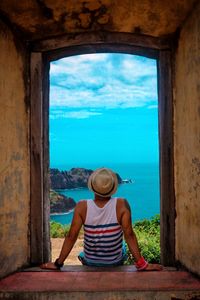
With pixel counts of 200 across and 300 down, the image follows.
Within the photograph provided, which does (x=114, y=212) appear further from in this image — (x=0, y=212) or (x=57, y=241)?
(x=57, y=241)

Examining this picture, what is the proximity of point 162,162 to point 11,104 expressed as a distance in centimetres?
159

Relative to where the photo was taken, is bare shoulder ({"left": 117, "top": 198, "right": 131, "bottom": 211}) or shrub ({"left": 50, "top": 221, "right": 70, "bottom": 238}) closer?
bare shoulder ({"left": 117, "top": 198, "right": 131, "bottom": 211})

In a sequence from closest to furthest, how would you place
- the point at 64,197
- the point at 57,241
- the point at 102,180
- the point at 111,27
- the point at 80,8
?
the point at 102,180
the point at 80,8
the point at 111,27
the point at 57,241
the point at 64,197

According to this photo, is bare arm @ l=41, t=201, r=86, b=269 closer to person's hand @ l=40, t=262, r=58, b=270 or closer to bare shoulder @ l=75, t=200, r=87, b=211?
bare shoulder @ l=75, t=200, r=87, b=211

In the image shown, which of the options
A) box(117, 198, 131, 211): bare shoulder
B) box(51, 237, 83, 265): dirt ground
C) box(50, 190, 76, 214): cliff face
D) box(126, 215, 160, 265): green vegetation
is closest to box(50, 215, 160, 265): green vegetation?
box(126, 215, 160, 265): green vegetation

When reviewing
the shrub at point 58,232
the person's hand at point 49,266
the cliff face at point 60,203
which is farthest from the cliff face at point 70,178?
the person's hand at point 49,266

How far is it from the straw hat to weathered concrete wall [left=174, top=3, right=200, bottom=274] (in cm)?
70

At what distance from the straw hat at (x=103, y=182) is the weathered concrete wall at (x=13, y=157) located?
76 centimetres

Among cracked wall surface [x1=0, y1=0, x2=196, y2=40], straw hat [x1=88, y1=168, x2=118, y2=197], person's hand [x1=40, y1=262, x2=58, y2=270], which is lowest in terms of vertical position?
person's hand [x1=40, y1=262, x2=58, y2=270]

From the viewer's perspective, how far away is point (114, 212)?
3.80 m

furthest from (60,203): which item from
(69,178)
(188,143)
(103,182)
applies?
(103,182)

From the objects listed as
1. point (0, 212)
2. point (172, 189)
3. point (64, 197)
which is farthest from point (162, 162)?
point (64, 197)

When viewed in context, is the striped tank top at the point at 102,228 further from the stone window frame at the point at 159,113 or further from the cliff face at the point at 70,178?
the cliff face at the point at 70,178

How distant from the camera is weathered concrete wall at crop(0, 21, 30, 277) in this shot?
388cm
